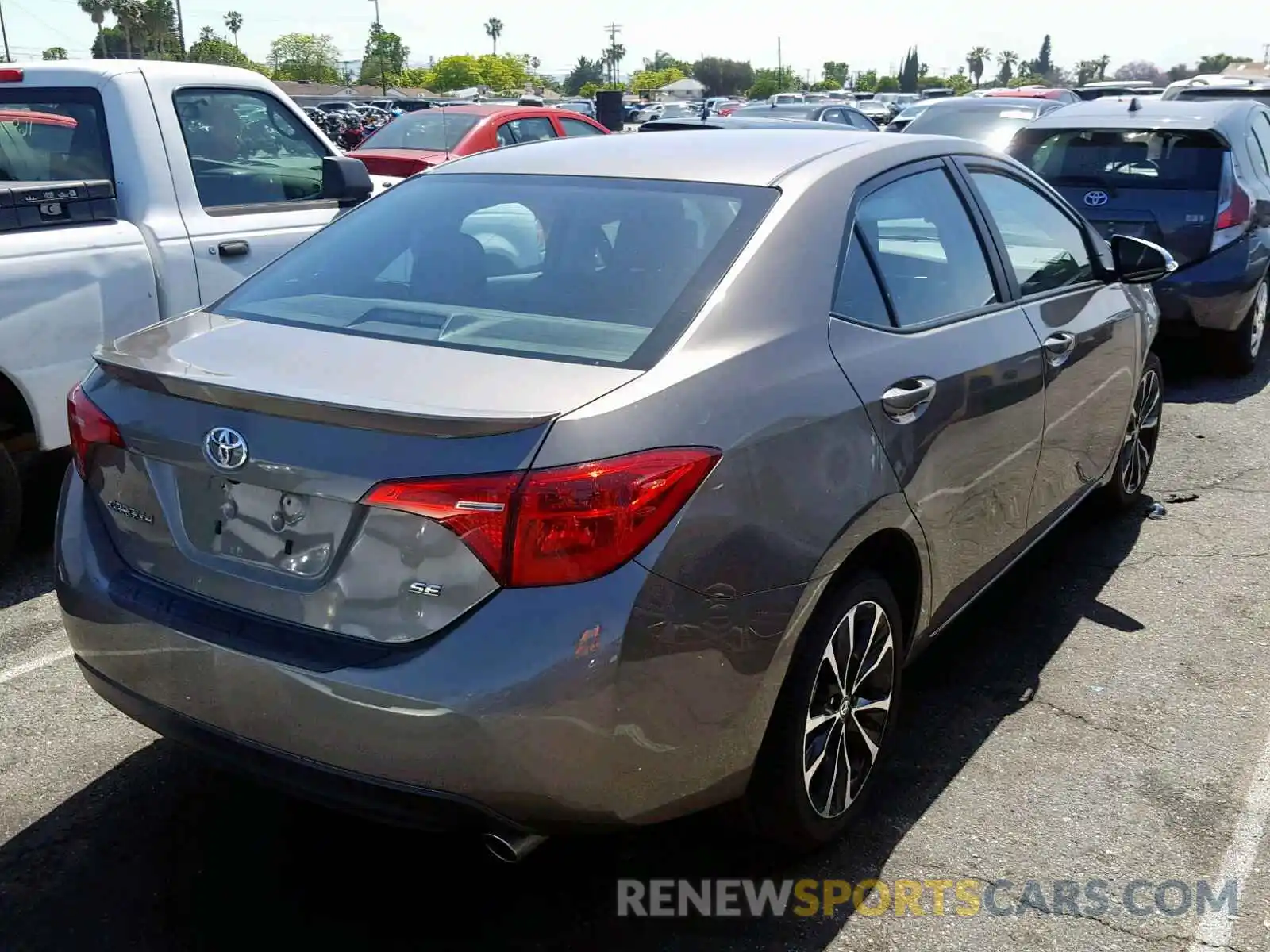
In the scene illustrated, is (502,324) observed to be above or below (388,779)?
above

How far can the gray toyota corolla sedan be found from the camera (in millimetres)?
2332

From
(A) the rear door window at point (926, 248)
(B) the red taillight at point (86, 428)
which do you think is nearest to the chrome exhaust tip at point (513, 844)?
(B) the red taillight at point (86, 428)

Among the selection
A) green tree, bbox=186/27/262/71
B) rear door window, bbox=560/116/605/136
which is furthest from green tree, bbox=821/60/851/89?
rear door window, bbox=560/116/605/136

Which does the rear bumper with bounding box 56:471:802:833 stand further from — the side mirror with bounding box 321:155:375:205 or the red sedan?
the red sedan

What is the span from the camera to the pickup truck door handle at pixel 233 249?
209 inches

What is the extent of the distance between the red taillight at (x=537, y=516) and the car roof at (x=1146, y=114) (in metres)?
6.82

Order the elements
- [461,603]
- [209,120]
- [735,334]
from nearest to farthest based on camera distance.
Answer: [461,603], [735,334], [209,120]

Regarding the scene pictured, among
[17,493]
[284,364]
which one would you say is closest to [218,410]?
[284,364]

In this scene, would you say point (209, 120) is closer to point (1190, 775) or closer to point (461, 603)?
point (461, 603)

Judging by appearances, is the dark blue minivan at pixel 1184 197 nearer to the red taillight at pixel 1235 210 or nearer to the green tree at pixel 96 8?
the red taillight at pixel 1235 210

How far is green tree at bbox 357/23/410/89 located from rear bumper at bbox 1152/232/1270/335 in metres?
113

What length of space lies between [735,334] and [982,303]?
4.21 ft

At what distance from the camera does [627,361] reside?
262cm

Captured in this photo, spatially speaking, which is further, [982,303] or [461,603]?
[982,303]
